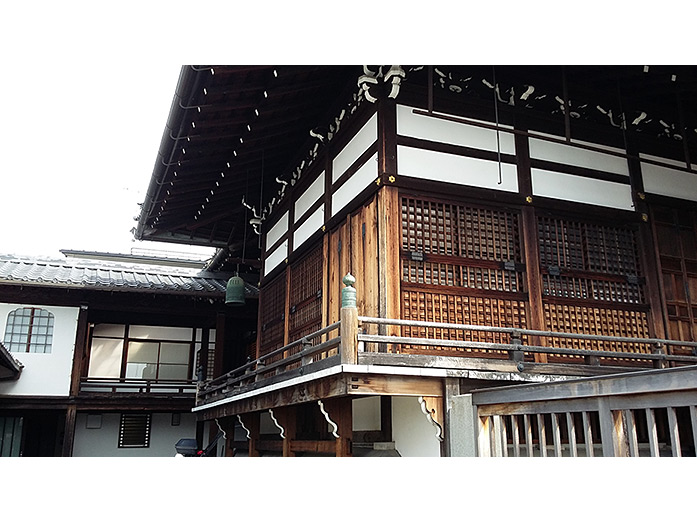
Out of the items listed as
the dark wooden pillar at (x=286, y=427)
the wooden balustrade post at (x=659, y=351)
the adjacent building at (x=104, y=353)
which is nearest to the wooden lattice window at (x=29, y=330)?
the adjacent building at (x=104, y=353)

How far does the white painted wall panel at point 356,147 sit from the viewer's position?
850 cm

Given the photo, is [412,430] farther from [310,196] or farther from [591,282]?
[310,196]

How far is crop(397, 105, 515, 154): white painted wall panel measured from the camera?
828cm

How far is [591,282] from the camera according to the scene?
8.79 m

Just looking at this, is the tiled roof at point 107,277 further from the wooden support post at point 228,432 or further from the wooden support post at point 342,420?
the wooden support post at point 342,420

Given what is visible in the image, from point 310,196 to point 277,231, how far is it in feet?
7.50

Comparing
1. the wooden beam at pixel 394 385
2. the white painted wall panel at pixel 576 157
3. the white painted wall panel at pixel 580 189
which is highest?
the white painted wall panel at pixel 576 157

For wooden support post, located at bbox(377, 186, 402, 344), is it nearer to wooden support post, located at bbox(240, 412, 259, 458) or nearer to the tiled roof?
wooden support post, located at bbox(240, 412, 259, 458)

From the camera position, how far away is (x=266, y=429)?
46.2ft

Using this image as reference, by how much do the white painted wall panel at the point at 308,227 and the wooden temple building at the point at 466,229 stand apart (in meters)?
0.08

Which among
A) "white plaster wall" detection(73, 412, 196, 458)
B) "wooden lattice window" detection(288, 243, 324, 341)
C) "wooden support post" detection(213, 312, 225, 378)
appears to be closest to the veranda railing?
"wooden lattice window" detection(288, 243, 324, 341)

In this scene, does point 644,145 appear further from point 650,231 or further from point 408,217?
point 408,217

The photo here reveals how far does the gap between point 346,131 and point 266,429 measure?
738 centimetres

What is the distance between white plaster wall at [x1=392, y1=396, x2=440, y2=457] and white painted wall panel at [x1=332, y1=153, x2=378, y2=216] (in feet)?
9.31
